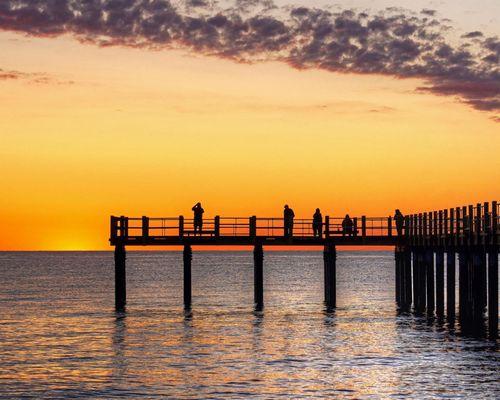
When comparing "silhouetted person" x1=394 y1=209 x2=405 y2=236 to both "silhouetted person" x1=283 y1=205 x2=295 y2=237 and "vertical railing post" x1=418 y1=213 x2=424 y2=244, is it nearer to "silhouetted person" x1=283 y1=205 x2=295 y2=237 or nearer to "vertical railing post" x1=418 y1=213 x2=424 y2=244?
"vertical railing post" x1=418 y1=213 x2=424 y2=244

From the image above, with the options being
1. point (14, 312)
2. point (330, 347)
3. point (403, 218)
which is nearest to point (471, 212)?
point (330, 347)

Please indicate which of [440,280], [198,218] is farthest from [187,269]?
[440,280]

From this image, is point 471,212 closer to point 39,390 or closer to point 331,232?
point 331,232

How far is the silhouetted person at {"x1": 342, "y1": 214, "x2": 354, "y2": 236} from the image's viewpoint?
5769cm

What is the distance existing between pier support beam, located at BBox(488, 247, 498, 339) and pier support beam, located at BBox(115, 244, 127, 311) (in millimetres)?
21505

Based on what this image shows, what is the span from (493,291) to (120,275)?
22.6 metres

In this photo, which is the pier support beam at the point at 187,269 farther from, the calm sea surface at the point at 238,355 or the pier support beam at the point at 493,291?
the pier support beam at the point at 493,291

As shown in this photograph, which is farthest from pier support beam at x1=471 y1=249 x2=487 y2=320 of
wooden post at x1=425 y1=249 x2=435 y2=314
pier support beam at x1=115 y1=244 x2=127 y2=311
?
pier support beam at x1=115 y1=244 x2=127 y2=311

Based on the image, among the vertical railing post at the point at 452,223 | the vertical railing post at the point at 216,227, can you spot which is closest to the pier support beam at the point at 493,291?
the vertical railing post at the point at 452,223

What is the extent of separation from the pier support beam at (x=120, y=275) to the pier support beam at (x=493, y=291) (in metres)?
21.5

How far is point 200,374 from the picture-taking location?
32812mm

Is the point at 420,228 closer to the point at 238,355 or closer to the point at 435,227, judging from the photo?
the point at 435,227

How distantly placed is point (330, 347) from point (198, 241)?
18379mm

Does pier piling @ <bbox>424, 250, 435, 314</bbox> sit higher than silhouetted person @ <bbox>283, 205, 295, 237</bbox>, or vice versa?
silhouetted person @ <bbox>283, 205, 295, 237</bbox>
